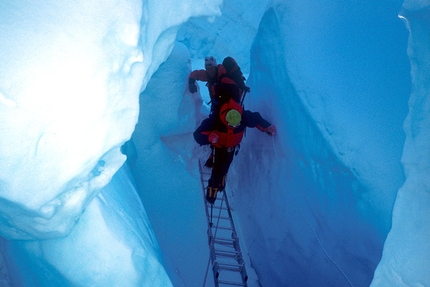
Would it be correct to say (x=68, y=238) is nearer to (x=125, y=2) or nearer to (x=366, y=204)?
(x=125, y=2)

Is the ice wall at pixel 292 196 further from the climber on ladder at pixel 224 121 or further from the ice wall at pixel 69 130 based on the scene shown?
the ice wall at pixel 69 130

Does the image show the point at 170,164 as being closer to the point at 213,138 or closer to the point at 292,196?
the point at 213,138

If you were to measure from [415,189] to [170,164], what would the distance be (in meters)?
2.82

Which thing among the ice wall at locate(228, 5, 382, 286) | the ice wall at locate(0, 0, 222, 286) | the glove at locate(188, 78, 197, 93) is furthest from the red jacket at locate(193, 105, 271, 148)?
the ice wall at locate(0, 0, 222, 286)

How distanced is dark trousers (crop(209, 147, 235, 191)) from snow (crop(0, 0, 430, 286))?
0.46 meters

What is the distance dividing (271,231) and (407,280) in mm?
1856

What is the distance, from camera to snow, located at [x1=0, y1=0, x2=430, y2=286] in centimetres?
129

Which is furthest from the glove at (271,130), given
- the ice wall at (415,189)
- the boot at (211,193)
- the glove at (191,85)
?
the ice wall at (415,189)

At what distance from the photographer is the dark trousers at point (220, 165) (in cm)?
315

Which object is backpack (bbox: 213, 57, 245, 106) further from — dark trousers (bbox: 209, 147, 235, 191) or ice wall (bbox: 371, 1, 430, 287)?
ice wall (bbox: 371, 1, 430, 287)

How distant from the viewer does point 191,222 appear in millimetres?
3643

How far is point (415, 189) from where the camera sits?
1.49m

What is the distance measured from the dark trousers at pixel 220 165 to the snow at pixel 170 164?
0.46 meters

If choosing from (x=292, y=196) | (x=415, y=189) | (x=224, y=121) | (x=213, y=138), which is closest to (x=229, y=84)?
(x=224, y=121)
